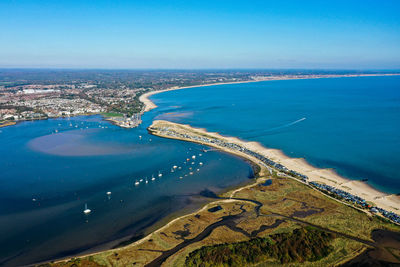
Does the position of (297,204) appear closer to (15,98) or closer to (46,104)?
(46,104)

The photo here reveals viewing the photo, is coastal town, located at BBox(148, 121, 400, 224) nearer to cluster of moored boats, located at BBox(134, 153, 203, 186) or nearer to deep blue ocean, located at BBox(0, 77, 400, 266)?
→ deep blue ocean, located at BBox(0, 77, 400, 266)

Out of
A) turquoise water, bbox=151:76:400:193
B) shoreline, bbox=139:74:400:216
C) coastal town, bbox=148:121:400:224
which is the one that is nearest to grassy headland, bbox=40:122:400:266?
coastal town, bbox=148:121:400:224

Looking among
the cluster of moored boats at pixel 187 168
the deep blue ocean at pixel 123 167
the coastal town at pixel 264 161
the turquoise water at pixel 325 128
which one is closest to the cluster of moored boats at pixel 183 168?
the cluster of moored boats at pixel 187 168

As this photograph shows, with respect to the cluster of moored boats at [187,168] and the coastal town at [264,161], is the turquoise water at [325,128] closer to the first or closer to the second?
the coastal town at [264,161]

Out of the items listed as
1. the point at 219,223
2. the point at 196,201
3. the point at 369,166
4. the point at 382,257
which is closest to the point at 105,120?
the point at 196,201

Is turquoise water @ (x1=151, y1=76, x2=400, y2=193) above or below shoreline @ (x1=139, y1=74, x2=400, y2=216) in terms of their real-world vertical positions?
above

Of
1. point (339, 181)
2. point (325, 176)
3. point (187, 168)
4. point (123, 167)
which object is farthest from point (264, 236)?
point (123, 167)
